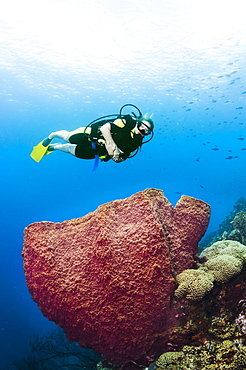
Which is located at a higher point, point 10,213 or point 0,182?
point 0,182

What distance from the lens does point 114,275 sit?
4.39 m

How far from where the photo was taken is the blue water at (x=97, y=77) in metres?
18.8

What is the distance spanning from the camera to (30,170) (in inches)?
A: 2450

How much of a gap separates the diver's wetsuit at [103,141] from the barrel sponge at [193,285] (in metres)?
2.81

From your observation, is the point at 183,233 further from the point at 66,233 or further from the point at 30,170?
the point at 30,170

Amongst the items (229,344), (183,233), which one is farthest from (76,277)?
(229,344)

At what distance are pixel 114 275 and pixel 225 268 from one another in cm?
243

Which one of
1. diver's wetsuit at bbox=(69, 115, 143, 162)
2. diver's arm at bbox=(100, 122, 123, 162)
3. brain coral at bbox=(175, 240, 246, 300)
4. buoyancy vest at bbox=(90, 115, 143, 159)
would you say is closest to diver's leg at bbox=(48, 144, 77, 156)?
diver's wetsuit at bbox=(69, 115, 143, 162)

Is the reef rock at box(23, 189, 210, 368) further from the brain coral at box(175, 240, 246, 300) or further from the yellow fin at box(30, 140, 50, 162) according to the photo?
the yellow fin at box(30, 140, 50, 162)

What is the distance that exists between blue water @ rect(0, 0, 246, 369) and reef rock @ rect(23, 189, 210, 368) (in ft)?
55.2

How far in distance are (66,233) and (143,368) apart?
132 inches

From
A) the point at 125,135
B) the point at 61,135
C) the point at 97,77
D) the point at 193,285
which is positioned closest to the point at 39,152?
the point at 61,135

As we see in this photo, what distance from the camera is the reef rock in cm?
443

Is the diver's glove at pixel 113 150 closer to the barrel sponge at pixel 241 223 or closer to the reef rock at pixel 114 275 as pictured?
the reef rock at pixel 114 275
